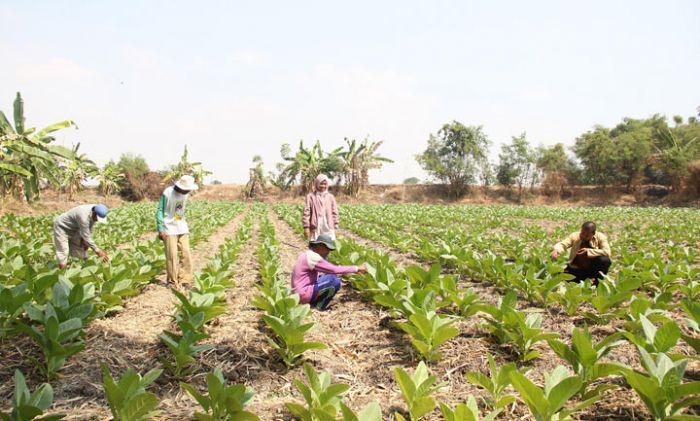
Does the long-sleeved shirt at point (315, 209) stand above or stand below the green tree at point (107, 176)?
below

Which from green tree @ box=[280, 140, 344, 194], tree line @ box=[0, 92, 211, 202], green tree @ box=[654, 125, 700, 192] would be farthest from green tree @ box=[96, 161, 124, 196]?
green tree @ box=[654, 125, 700, 192]

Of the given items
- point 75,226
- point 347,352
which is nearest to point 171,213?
point 75,226

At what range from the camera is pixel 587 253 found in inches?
233

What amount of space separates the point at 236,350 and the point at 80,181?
3502 centimetres

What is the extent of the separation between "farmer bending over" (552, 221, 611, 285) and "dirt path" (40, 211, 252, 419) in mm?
5238

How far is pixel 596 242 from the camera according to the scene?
6.13 metres

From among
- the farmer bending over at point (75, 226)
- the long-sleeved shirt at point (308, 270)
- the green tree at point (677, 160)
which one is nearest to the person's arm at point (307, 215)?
the long-sleeved shirt at point (308, 270)

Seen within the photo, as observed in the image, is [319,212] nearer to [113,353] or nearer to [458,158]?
[113,353]

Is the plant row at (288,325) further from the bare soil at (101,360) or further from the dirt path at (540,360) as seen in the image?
the dirt path at (540,360)

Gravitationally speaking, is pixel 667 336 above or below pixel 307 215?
below

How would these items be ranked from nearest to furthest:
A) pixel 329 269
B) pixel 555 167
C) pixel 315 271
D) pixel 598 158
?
pixel 329 269, pixel 315 271, pixel 598 158, pixel 555 167

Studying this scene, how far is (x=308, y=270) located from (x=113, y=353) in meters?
1.96

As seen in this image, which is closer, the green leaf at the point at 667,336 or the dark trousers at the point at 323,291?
the green leaf at the point at 667,336

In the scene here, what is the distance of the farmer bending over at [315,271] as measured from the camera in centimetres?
449
